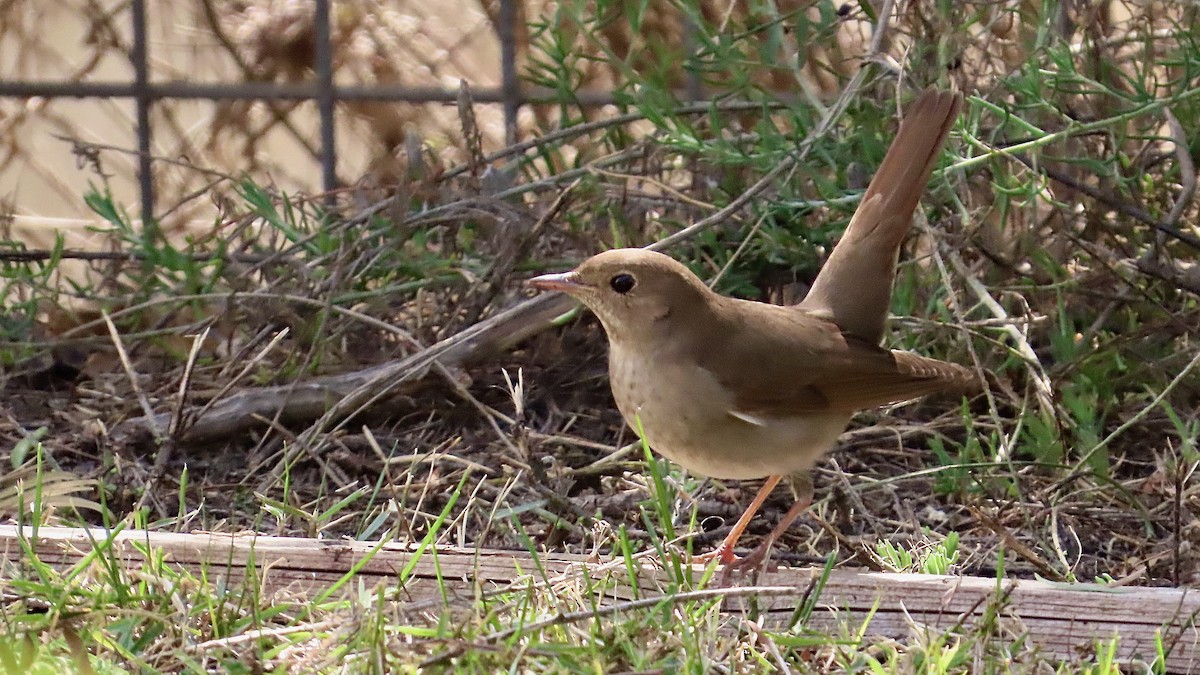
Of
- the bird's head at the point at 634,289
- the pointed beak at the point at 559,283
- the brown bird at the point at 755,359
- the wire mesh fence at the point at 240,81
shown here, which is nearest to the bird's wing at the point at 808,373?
the brown bird at the point at 755,359

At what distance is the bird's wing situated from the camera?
3.76 m

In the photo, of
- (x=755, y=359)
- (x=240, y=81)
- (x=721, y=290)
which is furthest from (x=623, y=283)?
(x=240, y=81)

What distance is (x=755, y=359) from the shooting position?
12.6 feet

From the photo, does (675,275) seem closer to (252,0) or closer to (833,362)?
(833,362)

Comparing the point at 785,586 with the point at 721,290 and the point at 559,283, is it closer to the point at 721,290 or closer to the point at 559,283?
the point at 559,283

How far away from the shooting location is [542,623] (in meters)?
2.54

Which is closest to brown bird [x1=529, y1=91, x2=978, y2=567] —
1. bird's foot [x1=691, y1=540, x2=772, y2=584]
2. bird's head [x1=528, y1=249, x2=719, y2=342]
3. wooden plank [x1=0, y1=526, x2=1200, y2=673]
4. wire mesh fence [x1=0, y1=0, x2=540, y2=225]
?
bird's head [x1=528, y1=249, x2=719, y2=342]

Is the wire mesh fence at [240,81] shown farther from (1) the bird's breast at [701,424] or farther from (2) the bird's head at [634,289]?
(1) the bird's breast at [701,424]

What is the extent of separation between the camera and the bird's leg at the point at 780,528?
330 cm

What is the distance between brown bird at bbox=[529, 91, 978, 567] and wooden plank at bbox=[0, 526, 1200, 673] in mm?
540

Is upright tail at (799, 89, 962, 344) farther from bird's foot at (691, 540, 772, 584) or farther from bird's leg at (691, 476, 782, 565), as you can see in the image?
bird's foot at (691, 540, 772, 584)

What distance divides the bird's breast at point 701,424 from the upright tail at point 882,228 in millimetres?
460

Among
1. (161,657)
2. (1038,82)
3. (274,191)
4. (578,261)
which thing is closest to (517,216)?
(578,261)

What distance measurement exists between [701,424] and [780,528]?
311 millimetres
